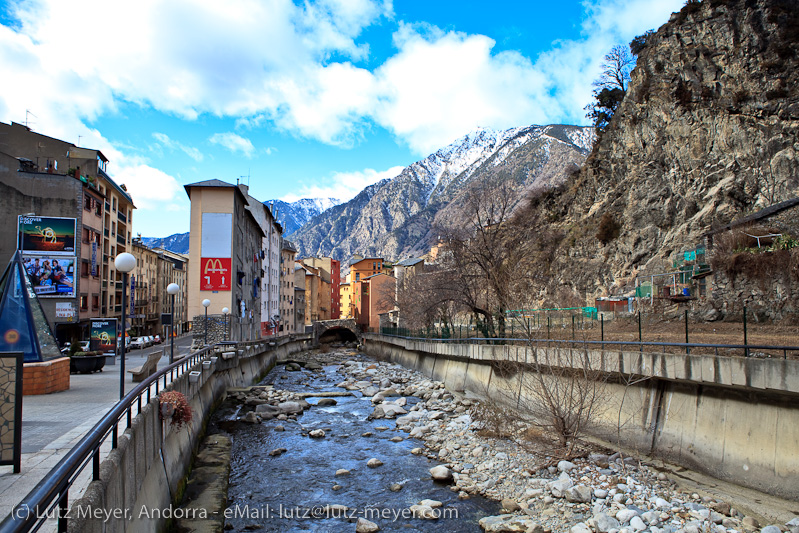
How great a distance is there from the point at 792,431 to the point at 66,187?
5160cm

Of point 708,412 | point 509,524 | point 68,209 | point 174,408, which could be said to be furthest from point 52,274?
point 708,412

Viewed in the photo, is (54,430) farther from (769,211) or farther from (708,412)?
(769,211)

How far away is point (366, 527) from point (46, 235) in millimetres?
41824

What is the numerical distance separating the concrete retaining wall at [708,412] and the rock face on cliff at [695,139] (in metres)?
25.5

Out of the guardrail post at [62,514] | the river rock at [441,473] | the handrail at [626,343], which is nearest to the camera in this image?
the guardrail post at [62,514]

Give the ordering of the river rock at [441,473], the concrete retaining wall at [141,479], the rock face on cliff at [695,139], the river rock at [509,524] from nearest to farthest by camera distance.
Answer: the concrete retaining wall at [141,479]
the river rock at [509,524]
the river rock at [441,473]
the rock face on cliff at [695,139]

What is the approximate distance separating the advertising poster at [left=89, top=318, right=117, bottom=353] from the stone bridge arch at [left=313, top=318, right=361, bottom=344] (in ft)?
192

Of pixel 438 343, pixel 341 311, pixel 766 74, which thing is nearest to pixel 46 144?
pixel 438 343

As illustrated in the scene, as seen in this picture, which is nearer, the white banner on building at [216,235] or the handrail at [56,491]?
the handrail at [56,491]

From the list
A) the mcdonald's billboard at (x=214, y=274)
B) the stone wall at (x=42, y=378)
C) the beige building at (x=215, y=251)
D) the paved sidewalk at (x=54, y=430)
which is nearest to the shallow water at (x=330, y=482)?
the paved sidewalk at (x=54, y=430)

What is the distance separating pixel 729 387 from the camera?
1130 centimetres

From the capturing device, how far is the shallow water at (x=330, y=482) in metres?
10.9

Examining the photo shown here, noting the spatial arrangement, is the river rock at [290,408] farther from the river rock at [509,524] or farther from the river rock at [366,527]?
the river rock at [509,524]

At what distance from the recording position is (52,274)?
133 feet
